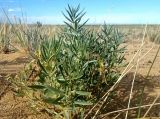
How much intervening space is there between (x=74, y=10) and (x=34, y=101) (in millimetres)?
1032

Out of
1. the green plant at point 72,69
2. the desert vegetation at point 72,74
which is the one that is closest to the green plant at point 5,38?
the desert vegetation at point 72,74

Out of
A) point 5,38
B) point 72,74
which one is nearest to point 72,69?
point 72,74

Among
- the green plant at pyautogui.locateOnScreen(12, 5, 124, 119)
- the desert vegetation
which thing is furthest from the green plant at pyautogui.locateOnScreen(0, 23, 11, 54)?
the green plant at pyautogui.locateOnScreen(12, 5, 124, 119)

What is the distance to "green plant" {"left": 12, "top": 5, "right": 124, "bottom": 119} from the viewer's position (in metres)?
3.01

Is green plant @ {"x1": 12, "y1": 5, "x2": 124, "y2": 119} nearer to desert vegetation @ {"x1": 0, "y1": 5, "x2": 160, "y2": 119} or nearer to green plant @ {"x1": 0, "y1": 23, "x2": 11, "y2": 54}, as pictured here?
desert vegetation @ {"x1": 0, "y1": 5, "x2": 160, "y2": 119}

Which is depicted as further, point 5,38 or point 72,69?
point 5,38

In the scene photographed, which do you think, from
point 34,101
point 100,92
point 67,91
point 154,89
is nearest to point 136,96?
point 154,89

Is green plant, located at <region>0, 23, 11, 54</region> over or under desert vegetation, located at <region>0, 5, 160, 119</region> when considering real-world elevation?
under

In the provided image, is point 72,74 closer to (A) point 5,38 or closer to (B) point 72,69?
(B) point 72,69

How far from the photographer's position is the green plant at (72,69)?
3011 millimetres

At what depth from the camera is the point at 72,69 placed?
3000 millimetres

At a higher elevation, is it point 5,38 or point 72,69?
point 72,69

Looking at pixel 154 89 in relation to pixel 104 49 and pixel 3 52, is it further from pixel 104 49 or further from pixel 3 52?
pixel 3 52

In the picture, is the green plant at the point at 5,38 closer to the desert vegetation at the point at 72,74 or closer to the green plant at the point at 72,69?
the desert vegetation at the point at 72,74
